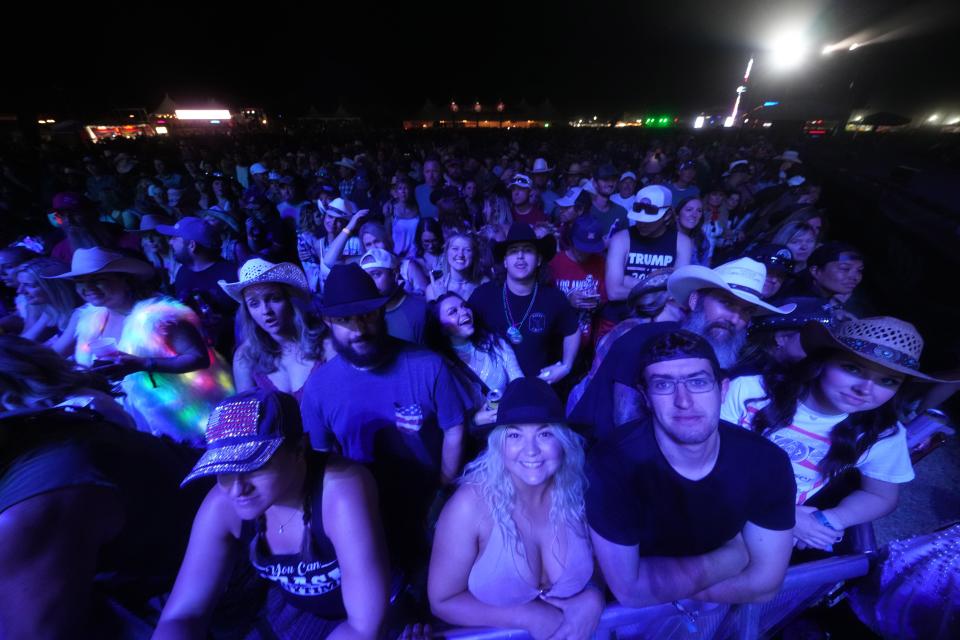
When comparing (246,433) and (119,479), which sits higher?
(246,433)

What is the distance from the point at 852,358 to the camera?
189 centimetres

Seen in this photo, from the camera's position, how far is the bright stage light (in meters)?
43.3

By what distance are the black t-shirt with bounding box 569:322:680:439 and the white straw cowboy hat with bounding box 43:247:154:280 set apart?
324 centimetres

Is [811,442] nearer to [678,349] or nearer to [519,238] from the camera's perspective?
[678,349]

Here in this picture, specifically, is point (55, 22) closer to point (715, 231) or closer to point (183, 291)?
point (183, 291)

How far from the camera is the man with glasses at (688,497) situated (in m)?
1.63

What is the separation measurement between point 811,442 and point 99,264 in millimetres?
4591

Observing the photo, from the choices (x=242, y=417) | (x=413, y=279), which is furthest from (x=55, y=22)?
(x=242, y=417)

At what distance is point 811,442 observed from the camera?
81.0 inches

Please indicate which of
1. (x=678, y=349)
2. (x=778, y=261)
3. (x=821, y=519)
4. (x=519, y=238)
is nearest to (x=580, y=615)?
(x=678, y=349)

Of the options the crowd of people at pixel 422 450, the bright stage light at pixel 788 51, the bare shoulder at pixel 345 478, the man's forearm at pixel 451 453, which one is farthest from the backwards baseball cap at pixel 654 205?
the bright stage light at pixel 788 51

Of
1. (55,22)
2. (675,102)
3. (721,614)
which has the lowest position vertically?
(721,614)

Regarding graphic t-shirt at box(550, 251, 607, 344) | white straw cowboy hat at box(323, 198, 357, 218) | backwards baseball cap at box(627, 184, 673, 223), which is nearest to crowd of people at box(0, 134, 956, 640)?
graphic t-shirt at box(550, 251, 607, 344)

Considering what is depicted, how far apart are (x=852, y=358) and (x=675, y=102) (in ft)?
193
